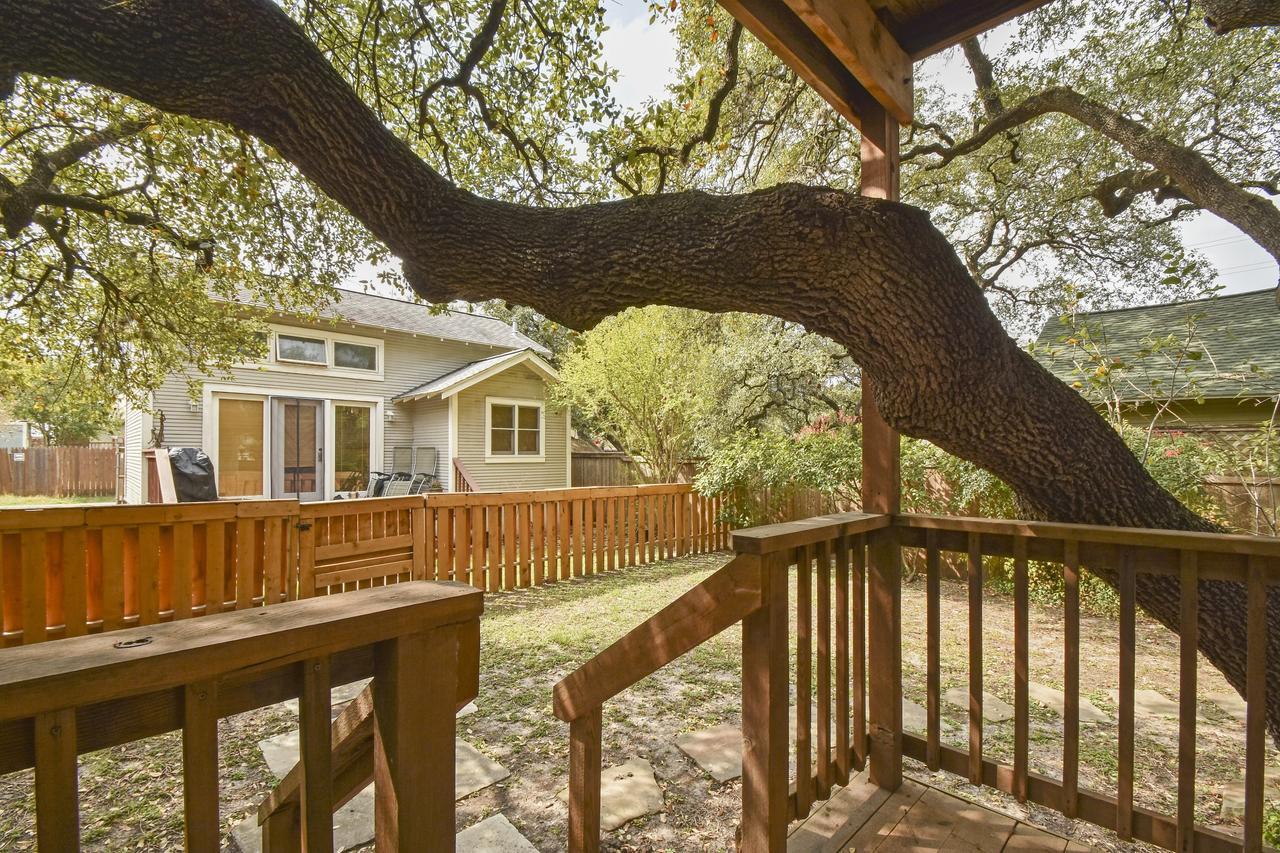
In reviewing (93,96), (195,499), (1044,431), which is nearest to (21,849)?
(1044,431)

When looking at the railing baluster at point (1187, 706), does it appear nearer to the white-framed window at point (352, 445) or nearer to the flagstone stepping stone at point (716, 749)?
the flagstone stepping stone at point (716, 749)

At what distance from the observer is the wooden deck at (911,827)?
6.20 ft

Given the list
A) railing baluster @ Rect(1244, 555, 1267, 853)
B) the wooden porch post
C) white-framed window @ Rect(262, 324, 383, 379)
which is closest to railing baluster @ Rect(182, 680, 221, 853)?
the wooden porch post

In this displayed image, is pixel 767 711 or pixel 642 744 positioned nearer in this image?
pixel 767 711

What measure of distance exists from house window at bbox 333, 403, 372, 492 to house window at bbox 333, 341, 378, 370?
0.80 m

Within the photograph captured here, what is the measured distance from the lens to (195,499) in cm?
748

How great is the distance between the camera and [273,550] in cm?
461

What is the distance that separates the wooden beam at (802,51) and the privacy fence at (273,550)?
459 cm

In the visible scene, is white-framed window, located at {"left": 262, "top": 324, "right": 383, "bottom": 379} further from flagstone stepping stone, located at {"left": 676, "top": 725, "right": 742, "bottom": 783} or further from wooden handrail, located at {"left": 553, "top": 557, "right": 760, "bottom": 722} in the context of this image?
wooden handrail, located at {"left": 553, "top": 557, "right": 760, "bottom": 722}

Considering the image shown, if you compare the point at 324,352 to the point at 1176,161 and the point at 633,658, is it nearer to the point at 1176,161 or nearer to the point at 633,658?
the point at 633,658

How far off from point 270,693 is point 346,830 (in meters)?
1.81

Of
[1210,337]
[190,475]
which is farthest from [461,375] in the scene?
[1210,337]

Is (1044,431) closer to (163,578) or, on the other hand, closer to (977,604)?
(977,604)

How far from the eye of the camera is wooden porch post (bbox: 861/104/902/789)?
221 cm
